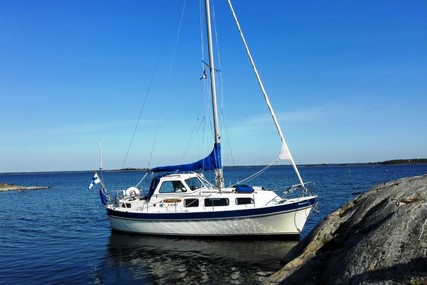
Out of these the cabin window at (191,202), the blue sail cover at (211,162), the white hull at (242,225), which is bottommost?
the white hull at (242,225)

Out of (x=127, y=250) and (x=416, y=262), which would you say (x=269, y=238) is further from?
(x=416, y=262)

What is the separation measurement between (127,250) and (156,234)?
8.27 ft

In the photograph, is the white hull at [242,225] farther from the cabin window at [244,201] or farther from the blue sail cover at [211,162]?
the blue sail cover at [211,162]

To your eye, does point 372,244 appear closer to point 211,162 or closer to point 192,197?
point 192,197

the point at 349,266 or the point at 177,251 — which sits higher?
the point at 349,266

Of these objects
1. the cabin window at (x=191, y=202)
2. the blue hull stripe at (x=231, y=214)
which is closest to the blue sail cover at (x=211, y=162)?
the cabin window at (x=191, y=202)

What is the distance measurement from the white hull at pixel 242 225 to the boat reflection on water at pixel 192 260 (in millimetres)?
486

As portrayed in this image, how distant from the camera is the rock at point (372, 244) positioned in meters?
6.41

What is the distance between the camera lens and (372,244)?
23.2 ft

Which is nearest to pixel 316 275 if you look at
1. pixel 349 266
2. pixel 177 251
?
pixel 349 266

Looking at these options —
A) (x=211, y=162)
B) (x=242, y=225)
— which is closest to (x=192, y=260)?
(x=242, y=225)

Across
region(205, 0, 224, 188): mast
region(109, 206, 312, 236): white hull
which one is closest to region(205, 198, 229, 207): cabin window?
region(109, 206, 312, 236): white hull

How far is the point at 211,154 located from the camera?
22812 mm

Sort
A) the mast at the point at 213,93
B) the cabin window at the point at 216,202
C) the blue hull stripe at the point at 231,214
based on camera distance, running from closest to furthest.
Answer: the blue hull stripe at the point at 231,214 < the cabin window at the point at 216,202 < the mast at the point at 213,93
